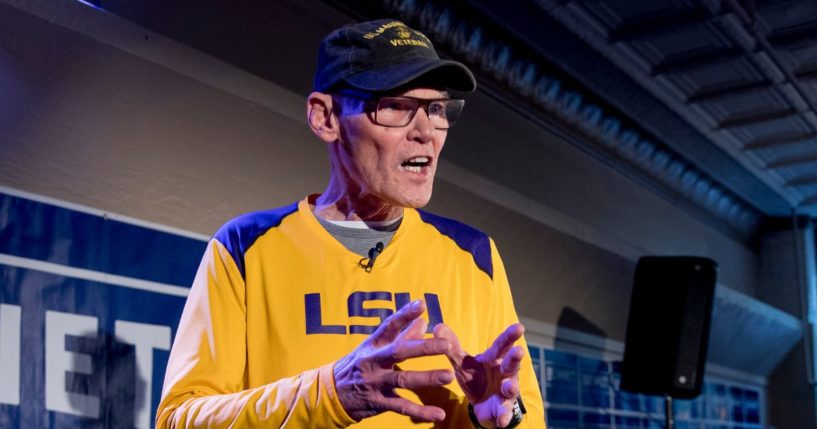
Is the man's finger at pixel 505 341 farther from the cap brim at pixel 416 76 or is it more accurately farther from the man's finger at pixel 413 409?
the cap brim at pixel 416 76

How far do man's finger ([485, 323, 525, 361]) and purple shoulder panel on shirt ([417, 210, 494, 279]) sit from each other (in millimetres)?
402

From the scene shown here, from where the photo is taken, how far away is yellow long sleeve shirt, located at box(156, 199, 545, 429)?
1351mm

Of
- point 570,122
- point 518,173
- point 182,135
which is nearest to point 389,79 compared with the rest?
point 182,135

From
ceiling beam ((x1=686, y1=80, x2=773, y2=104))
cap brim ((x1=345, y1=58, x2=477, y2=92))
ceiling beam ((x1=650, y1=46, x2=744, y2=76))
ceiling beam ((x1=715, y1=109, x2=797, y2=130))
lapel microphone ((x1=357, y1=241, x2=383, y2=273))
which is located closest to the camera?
cap brim ((x1=345, y1=58, x2=477, y2=92))

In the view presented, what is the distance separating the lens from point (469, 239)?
63.6 inches

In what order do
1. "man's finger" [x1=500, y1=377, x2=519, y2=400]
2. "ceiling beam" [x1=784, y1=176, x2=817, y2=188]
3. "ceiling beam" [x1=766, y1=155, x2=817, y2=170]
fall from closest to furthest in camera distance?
"man's finger" [x1=500, y1=377, x2=519, y2=400]
"ceiling beam" [x1=766, y1=155, x2=817, y2=170]
"ceiling beam" [x1=784, y1=176, x2=817, y2=188]

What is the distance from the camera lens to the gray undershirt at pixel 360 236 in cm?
152

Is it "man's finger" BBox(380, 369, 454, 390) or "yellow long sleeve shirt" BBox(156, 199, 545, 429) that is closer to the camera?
"man's finger" BBox(380, 369, 454, 390)

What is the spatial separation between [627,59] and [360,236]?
3372 millimetres

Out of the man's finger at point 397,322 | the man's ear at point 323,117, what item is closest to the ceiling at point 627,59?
the man's ear at point 323,117

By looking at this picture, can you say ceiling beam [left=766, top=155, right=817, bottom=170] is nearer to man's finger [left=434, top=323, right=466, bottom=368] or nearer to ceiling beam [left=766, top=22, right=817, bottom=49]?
ceiling beam [left=766, top=22, right=817, bottom=49]

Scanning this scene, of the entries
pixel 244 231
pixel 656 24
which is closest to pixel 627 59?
pixel 656 24

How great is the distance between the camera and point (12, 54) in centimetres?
220

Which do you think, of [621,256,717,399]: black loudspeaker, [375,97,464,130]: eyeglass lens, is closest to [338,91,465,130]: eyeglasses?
[375,97,464,130]: eyeglass lens
